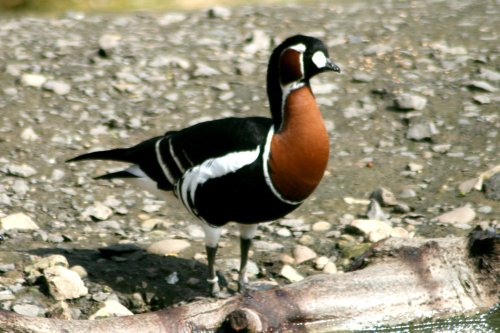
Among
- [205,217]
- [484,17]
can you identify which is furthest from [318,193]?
[484,17]

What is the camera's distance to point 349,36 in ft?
28.0

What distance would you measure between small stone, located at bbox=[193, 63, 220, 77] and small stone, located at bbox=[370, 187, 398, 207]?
2223 mm

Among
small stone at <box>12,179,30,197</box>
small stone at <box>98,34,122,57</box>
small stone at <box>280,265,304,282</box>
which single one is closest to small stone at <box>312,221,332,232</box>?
small stone at <box>280,265,304,282</box>

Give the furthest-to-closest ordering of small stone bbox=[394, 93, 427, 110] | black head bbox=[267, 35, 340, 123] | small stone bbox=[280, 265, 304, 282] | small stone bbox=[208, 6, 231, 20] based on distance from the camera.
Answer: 1. small stone bbox=[208, 6, 231, 20]
2. small stone bbox=[394, 93, 427, 110]
3. small stone bbox=[280, 265, 304, 282]
4. black head bbox=[267, 35, 340, 123]

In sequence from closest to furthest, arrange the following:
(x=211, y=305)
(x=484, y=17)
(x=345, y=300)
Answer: (x=211, y=305) < (x=345, y=300) < (x=484, y=17)

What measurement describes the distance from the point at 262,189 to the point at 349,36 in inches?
168

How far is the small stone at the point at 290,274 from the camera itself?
5.17 m

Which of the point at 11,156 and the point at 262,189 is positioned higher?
the point at 262,189

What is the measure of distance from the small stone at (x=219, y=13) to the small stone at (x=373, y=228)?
3985 mm

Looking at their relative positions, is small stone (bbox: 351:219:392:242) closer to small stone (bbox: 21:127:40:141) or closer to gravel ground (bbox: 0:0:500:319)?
gravel ground (bbox: 0:0:500:319)

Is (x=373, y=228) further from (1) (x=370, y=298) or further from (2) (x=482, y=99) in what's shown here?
(2) (x=482, y=99)

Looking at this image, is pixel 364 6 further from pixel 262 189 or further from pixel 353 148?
pixel 262 189

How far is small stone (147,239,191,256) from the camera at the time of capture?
5352mm

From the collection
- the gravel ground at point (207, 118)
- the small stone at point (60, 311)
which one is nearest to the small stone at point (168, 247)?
the gravel ground at point (207, 118)
